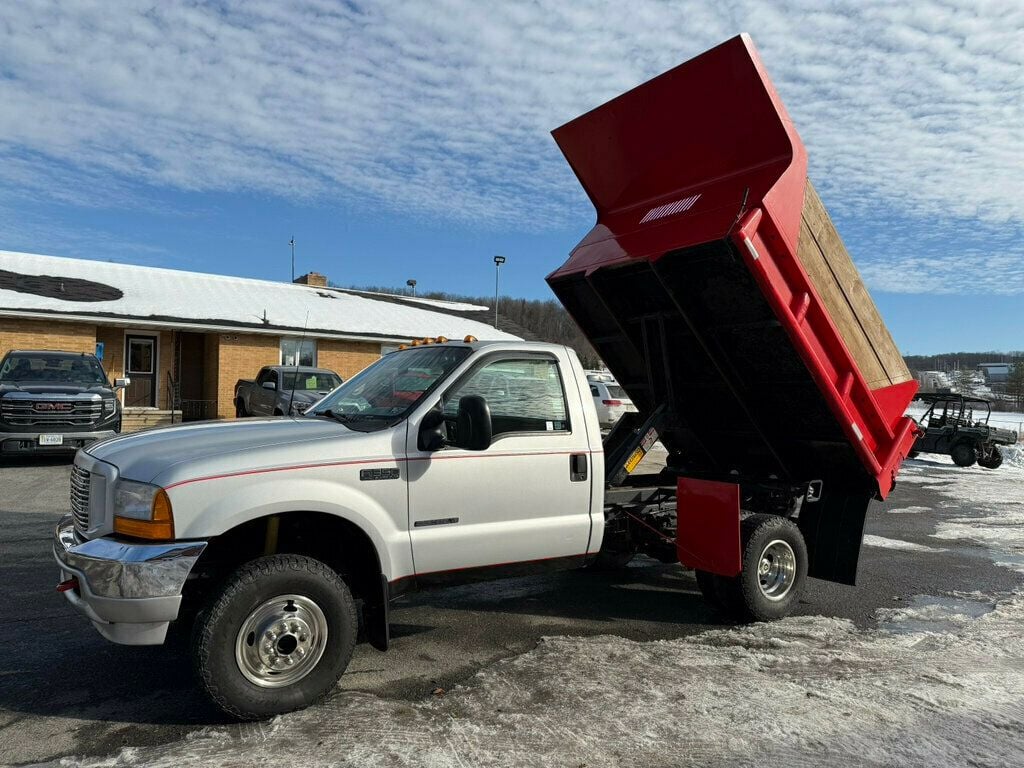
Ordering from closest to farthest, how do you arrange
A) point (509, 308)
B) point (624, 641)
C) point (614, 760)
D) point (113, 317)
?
1. point (614, 760)
2. point (624, 641)
3. point (113, 317)
4. point (509, 308)

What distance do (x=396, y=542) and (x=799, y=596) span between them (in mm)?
3348

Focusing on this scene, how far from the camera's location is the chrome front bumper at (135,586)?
360 centimetres

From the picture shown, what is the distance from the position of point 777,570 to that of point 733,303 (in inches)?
81.0

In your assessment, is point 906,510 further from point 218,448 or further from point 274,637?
point 218,448

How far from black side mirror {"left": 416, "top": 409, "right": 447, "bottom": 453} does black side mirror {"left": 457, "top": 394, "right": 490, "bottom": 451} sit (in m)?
0.17

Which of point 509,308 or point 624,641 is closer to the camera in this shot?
point 624,641

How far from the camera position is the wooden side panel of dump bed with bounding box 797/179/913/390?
18.1 ft

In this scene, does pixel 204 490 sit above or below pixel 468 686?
above

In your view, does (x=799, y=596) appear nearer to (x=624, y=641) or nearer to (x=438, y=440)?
(x=624, y=641)

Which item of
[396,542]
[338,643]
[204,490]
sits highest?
[204,490]

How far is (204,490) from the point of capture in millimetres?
3715

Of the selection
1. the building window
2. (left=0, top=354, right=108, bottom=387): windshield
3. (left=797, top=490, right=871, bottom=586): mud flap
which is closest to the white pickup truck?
(left=797, top=490, right=871, bottom=586): mud flap

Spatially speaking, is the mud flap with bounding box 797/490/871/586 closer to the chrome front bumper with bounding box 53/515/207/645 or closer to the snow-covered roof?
the chrome front bumper with bounding box 53/515/207/645

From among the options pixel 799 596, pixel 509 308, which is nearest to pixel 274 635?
pixel 799 596
